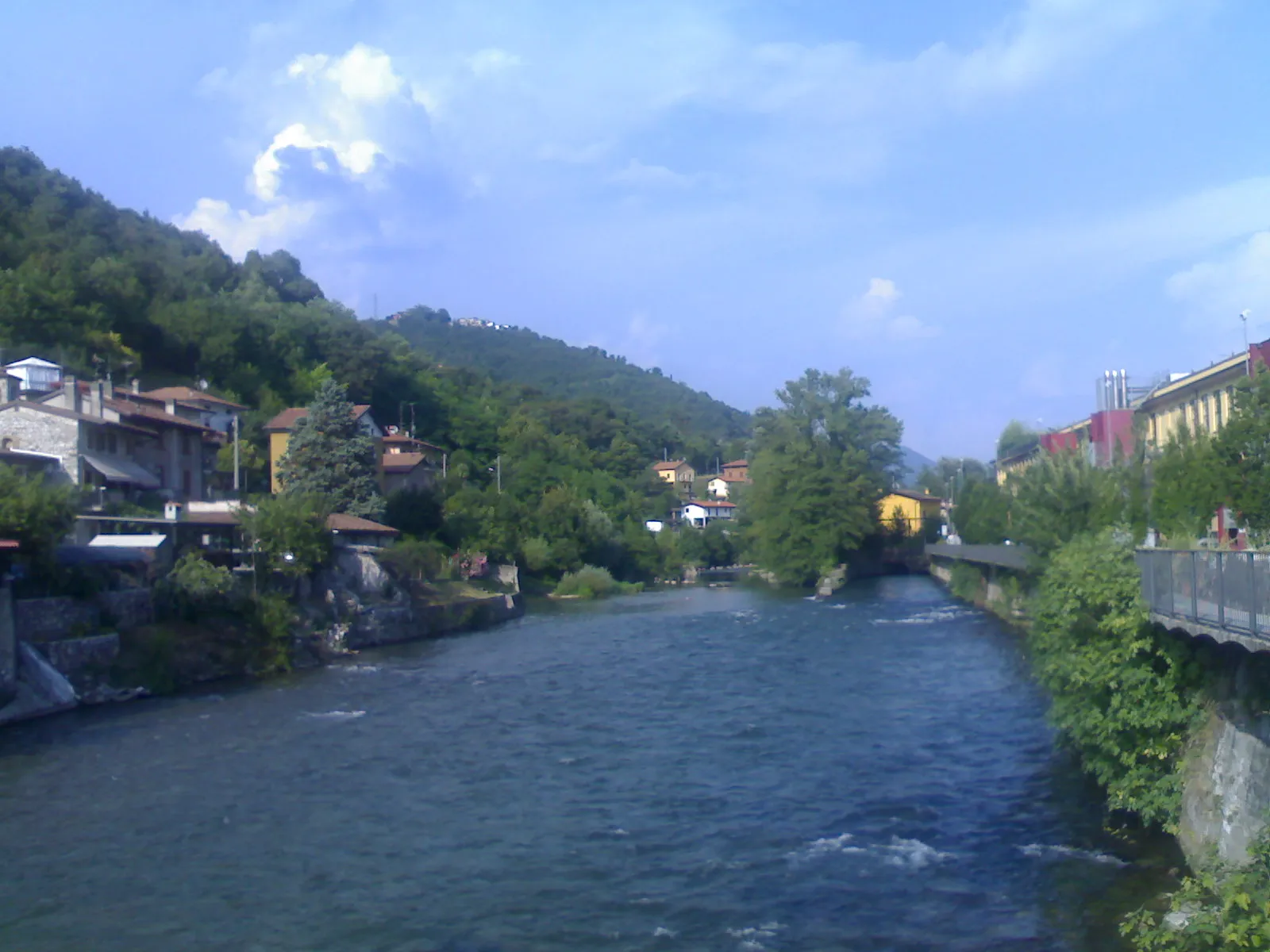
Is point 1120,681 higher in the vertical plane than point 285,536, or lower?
lower

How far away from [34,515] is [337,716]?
335 inches

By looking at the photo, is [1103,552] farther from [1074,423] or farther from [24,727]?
[1074,423]

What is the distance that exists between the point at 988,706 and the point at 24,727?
20.3 m

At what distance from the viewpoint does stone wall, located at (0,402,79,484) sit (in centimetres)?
3544

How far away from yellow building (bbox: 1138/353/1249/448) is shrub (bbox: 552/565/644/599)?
3025 centimetres

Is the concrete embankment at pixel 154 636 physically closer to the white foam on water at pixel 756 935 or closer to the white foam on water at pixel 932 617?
the white foam on water at pixel 932 617

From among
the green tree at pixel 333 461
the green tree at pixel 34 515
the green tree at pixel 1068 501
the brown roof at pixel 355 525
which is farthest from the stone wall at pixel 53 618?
the green tree at pixel 1068 501

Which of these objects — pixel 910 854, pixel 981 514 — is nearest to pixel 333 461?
pixel 981 514

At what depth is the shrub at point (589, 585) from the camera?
60094 millimetres

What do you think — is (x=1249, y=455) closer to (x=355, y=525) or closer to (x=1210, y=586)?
(x=1210, y=586)

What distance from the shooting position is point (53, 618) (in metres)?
25.8

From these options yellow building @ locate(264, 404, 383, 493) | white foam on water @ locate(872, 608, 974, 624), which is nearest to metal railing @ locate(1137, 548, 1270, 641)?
white foam on water @ locate(872, 608, 974, 624)

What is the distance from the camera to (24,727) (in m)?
22.6

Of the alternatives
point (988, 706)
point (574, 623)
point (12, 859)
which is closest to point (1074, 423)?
point (574, 623)
